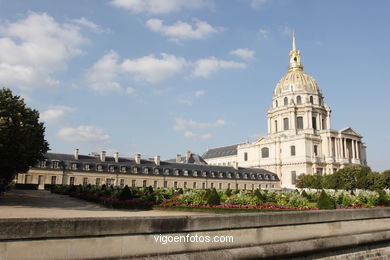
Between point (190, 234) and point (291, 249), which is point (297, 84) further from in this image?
point (190, 234)

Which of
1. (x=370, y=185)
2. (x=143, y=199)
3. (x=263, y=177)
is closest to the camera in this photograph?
(x=143, y=199)

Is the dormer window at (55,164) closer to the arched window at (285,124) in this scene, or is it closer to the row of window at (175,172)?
the row of window at (175,172)

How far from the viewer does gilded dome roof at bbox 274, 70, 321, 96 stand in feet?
265

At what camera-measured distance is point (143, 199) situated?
21922 mm

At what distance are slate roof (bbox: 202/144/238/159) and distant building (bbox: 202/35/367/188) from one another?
371 cm

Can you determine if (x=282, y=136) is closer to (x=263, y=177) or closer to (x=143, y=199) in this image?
(x=263, y=177)

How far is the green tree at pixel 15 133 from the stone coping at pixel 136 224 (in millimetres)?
16562

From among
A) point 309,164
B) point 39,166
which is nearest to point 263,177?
point 309,164

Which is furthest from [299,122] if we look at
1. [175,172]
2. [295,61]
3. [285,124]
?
[175,172]

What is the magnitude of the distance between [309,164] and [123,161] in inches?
1577

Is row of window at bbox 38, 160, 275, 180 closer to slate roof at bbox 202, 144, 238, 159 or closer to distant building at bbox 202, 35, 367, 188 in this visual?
distant building at bbox 202, 35, 367, 188

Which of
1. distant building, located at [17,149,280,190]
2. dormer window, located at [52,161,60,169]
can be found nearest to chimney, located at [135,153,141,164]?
distant building, located at [17,149,280,190]

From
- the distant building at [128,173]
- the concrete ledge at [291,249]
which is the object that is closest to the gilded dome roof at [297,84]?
the distant building at [128,173]

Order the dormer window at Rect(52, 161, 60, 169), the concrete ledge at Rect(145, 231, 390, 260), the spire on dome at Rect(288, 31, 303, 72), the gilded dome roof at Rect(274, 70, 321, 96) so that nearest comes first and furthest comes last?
the concrete ledge at Rect(145, 231, 390, 260) → the dormer window at Rect(52, 161, 60, 169) → the gilded dome roof at Rect(274, 70, 321, 96) → the spire on dome at Rect(288, 31, 303, 72)
